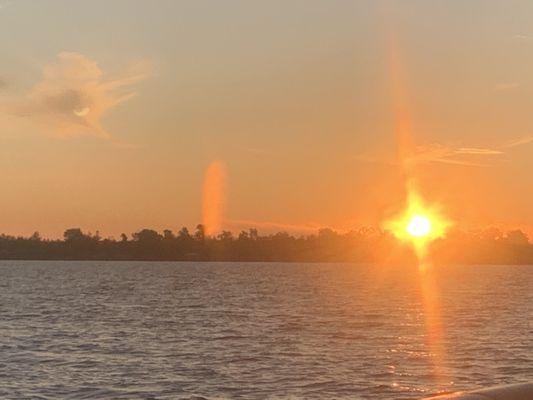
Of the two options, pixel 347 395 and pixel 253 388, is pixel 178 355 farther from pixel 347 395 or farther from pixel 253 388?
pixel 347 395

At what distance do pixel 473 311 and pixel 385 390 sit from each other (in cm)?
4918

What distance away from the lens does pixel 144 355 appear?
40.5 meters

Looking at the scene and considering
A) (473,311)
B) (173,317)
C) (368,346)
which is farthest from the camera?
(473,311)

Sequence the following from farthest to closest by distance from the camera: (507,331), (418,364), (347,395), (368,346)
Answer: (507,331), (368,346), (418,364), (347,395)

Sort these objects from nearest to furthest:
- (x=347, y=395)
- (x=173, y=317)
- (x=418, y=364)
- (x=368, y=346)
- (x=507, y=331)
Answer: (x=347, y=395)
(x=418, y=364)
(x=368, y=346)
(x=507, y=331)
(x=173, y=317)

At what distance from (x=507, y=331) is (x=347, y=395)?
1130 inches

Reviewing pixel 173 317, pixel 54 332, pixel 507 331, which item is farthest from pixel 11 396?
pixel 173 317

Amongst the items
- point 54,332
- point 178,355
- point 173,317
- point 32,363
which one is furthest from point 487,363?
point 173,317

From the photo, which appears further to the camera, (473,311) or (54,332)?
(473,311)

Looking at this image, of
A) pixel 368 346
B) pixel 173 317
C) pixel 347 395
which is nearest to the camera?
pixel 347 395

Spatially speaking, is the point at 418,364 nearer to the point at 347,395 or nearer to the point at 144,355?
the point at 347,395

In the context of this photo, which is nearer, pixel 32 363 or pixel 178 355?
pixel 32 363

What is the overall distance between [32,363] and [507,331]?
3112 cm

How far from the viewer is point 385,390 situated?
2900cm
